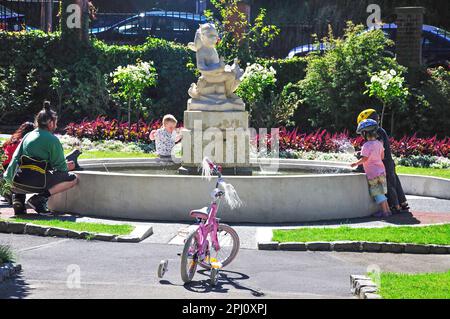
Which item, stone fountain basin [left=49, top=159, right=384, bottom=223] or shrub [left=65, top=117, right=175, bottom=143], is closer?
stone fountain basin [left=49, top=159, right=384, bottom=223]

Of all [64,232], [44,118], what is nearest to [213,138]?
[44,118]

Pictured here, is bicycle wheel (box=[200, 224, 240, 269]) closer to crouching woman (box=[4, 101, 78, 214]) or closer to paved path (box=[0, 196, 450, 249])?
paved path (box=[0, 196, 450, 249])

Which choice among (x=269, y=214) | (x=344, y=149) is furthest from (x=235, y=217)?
(x=344, y=149)

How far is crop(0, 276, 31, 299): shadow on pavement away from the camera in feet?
26.0

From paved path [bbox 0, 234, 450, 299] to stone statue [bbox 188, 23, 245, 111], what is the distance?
4.26m

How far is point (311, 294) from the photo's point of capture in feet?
27.3

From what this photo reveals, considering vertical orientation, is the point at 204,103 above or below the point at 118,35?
below

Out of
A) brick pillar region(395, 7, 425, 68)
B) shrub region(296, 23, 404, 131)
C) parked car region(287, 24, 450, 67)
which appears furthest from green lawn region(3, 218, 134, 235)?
parked car region(287, 24, 450, 67)

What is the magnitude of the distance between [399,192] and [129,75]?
10288mm

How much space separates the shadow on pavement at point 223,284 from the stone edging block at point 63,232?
1.95 m

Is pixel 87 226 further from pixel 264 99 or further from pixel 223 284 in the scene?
pixel 264 99

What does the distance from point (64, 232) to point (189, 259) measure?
2903 mm

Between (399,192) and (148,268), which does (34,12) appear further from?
(148,268)

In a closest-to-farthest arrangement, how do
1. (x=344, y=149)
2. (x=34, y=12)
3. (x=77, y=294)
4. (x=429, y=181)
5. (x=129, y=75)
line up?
(x=77, y=294), (x=429, y=181), (x=344, y=149), (x=129, y=75), (x=34, y=12)
